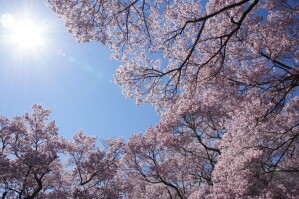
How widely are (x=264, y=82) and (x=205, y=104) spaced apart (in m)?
6.25

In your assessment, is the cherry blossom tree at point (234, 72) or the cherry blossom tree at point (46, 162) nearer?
the cherry blossom tree at point (234, 72)

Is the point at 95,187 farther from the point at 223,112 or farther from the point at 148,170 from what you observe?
the point at 223,112

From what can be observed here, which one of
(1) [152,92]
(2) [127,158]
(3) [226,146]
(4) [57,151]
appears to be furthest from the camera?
(2) [127,158]

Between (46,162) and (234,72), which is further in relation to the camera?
(46,162)

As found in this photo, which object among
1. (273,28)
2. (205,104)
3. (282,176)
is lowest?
(282,176)

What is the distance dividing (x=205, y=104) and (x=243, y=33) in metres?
6.27

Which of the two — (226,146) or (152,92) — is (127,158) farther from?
(152,92)

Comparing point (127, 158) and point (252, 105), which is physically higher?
point (127, 158)

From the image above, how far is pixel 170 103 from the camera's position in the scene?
30.5 feet

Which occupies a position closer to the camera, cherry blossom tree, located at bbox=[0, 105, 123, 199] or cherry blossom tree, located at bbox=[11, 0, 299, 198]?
cherry blossom tree, located at bbox=[11, 0, 299, 198]

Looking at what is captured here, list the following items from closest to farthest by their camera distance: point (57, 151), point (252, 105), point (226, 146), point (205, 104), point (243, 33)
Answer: point (243, 33) < point (252, 105) < point (226, 146) < point (205, 104) < point (57, 151)

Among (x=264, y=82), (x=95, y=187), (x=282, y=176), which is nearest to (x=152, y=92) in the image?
(x=264, y=82)

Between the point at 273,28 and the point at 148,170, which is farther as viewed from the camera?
the point at 148,170

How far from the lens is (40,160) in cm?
1398
